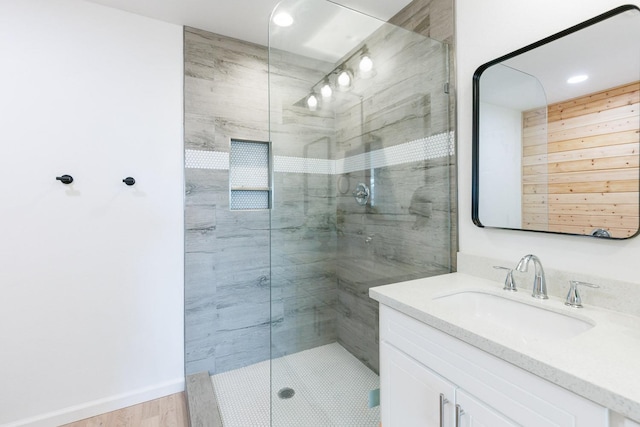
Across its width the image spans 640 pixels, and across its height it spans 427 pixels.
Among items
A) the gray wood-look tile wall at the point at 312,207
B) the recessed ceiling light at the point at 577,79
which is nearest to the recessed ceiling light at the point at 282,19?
the gray wood-look tile wall at the point at 312,207

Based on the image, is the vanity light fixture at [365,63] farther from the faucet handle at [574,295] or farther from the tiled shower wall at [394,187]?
the faucet handle at [574,295]

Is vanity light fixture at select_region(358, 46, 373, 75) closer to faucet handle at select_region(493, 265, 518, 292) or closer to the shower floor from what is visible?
faucet handle at select_region(493, 265, 518, 292)

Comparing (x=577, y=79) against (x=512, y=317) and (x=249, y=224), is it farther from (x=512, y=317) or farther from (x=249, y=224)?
(x=249, y=224)

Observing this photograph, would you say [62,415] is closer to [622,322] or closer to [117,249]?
[117,249]

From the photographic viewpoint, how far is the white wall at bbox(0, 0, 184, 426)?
1.74 metres

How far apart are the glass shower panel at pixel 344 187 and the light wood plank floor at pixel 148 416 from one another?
724mm

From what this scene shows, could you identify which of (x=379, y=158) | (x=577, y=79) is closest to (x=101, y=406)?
(x=379, y=158)

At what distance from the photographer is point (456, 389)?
36.3 inches

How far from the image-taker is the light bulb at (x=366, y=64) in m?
1.84

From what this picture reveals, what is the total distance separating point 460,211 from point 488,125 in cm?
45

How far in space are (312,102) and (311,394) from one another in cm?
172

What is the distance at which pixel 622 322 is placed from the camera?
949 millimetres

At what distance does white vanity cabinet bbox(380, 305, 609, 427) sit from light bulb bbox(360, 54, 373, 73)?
1.40m

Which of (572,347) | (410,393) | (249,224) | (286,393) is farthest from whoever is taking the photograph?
(249,224)
